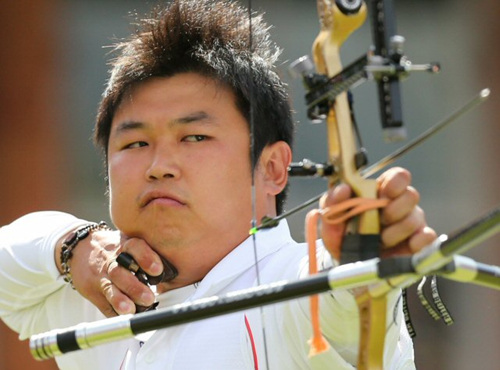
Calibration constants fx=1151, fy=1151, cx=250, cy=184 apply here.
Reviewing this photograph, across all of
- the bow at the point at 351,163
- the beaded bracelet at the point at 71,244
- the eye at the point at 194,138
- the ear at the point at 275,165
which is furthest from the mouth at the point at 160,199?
the bow at the point at 351,163

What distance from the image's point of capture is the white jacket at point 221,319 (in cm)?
212

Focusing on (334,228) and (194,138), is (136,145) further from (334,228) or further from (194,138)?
(334,228)

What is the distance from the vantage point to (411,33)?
19.3 feet

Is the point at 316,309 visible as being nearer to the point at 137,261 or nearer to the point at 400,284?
the point at 400,284

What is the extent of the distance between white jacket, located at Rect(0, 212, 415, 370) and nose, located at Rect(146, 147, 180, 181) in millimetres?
224

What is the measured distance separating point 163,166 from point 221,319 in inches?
14.6

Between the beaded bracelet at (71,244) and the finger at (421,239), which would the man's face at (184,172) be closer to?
the beaded bracelet at (71,244)

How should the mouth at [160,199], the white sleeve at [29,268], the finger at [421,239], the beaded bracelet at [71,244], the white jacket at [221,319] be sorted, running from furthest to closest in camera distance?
the white sleeve at [29,268] → the beaded bracelet at [71,244] → the mouth at [160,199] → the white jacket at [221,319] → the finger at [421,239]

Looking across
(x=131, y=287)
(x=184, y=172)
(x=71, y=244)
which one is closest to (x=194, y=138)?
(x=184, y=172)

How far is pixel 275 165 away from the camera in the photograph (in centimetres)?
269

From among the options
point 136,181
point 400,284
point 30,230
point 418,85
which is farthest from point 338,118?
point 418,85

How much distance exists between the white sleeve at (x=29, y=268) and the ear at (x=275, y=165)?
653mm

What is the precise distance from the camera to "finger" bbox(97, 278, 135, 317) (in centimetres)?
254

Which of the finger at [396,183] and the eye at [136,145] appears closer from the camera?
the finger at [396,183]
